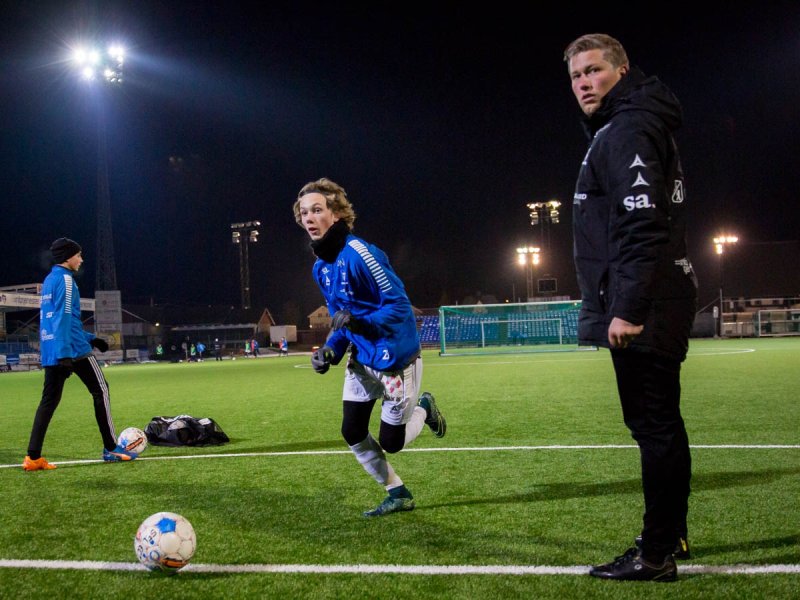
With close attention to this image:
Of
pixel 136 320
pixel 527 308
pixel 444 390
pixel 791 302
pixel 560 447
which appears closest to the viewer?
pixel 560 447

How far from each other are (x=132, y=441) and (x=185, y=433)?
0.82m

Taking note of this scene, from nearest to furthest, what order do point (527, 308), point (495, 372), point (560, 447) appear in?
1. point (560, 447)
2. point (495, 372)
3. point (527, 308)

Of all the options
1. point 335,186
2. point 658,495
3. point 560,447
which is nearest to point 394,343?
point 335,186

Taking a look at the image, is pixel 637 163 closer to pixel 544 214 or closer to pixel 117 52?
pixel 117 52

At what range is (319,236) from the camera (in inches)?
167

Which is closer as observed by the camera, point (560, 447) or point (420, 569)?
point (420, 569)

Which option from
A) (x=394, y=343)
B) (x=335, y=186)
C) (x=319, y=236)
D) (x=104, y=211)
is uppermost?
(x=104, y=211)

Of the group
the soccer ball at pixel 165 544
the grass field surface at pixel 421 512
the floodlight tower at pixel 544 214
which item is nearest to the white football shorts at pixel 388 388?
the grass field surface at pixel 421 512

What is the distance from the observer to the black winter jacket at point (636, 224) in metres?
2.68

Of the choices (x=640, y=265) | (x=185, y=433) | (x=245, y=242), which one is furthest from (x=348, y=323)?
(x=245, y=242)

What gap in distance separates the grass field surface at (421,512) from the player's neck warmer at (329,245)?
5.43ft

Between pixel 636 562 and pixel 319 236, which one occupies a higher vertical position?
pixel 319 236

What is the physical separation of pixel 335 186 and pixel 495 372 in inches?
541

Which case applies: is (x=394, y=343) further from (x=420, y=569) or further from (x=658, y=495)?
(x=658, y=495)
